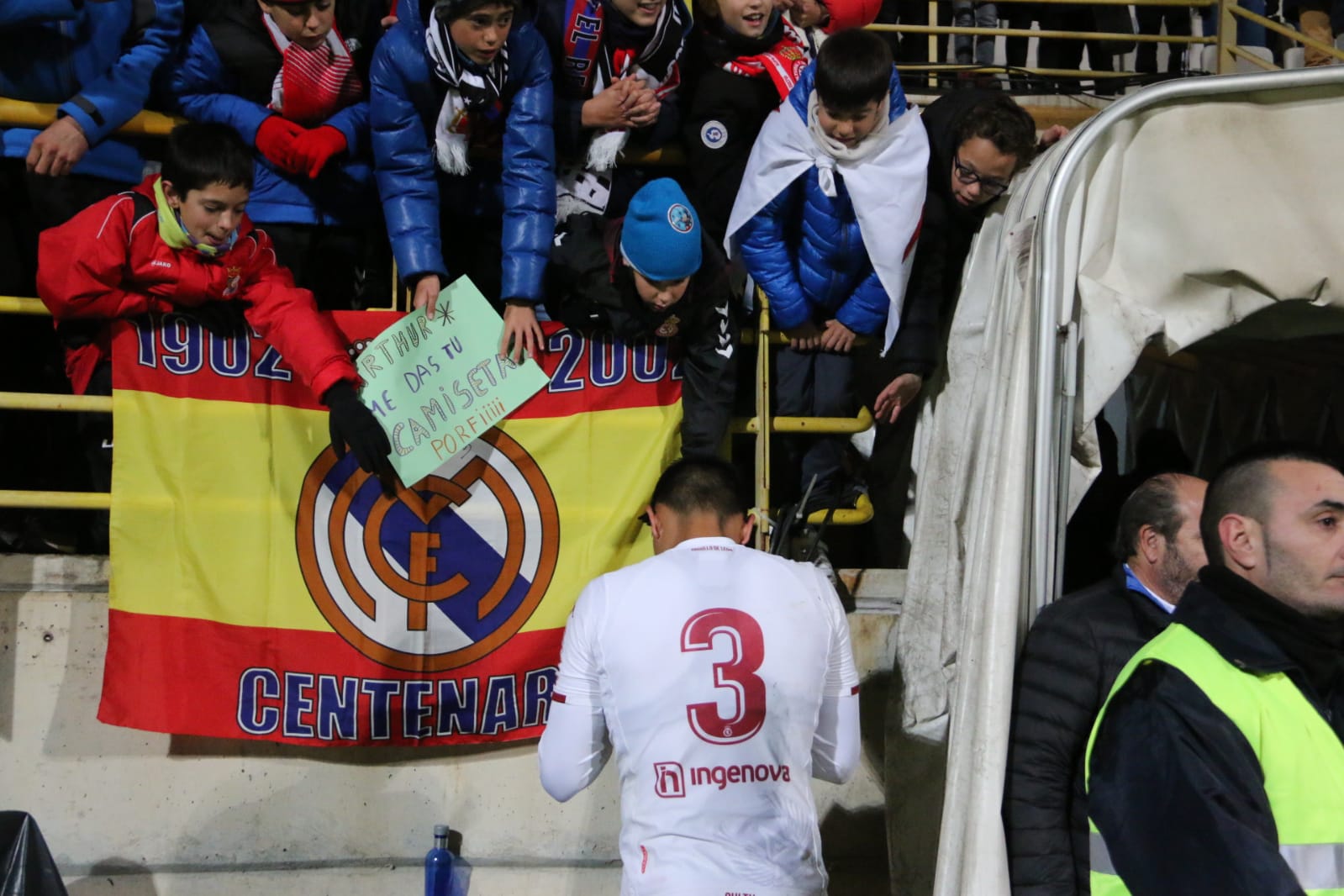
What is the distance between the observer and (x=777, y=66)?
4.34 meters

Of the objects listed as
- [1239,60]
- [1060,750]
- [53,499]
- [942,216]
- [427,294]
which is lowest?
[1060,750]

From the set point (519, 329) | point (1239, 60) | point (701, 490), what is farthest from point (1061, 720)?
point (1239, 60)

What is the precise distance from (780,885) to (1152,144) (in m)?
2.13

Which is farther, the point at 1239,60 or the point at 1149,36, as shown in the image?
the point at 1239,60

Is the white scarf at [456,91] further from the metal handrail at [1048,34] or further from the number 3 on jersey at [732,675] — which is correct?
the metal handrail at [1048,34]

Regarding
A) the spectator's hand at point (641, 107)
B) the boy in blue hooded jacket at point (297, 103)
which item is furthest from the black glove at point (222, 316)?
the spectator's hand at point (641, 107)

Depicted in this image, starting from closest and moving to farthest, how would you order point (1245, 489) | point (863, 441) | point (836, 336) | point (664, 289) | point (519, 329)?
1. point (1245, 489)
2. point (664, 289)
3. point (519, 329)
4. point (836, 336)
5. point (863, 441)

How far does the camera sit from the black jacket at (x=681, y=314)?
395 cm

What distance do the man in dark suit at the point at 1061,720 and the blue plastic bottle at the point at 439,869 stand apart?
6.31 ft

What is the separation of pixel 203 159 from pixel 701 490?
5.93 feet

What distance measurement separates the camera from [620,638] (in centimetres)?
303

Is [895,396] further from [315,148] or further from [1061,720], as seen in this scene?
[315,148]

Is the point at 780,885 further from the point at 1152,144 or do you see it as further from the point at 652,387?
the point at 1152,144

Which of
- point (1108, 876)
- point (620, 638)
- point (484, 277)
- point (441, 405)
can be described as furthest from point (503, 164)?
point (1108, 876)
